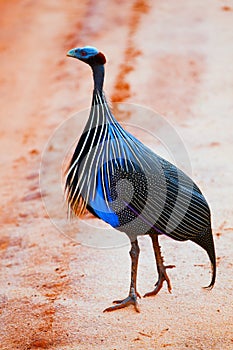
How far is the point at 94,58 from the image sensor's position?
3.25 meters

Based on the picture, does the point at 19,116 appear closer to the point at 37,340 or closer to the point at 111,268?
the point at 111,268

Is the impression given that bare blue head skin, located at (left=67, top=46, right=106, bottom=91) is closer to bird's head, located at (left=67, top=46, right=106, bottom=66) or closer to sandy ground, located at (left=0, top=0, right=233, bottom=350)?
bird's head, located at (left=67, top=46, right=106, bottom=66)

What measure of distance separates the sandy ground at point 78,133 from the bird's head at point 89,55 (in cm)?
139

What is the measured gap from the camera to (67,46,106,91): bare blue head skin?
322 centimetres

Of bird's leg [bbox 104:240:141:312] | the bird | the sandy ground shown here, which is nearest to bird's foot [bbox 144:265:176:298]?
the sandy ground

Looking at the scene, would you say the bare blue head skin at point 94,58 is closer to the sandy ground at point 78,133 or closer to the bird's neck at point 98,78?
the bird's neck at point 98,78

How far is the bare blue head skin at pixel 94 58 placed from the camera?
3.22 meters

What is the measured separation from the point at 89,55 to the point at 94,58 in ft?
0.12

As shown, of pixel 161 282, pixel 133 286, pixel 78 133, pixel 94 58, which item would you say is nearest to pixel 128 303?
pixel 133 286

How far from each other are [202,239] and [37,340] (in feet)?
3.40

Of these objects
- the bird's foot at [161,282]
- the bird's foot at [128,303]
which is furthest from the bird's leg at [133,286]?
the bird's foot at [161,282]

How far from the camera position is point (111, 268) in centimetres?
393

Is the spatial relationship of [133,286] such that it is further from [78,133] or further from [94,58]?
[78,133]

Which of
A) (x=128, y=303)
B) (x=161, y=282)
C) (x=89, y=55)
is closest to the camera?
(x=89, y=55)
